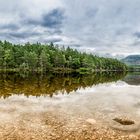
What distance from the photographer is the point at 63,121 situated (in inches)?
1002

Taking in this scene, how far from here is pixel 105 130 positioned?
22.8 meters

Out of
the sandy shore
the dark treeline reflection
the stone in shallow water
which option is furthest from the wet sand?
the dark treeline reflection

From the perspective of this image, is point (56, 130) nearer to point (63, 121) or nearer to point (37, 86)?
point (63, 121)

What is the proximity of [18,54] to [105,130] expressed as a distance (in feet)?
512

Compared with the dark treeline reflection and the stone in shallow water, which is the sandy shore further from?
the dark treeline reflection

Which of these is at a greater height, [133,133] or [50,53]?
[50,53]

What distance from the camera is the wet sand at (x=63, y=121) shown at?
2105 cm

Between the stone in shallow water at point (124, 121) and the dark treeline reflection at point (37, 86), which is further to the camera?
the dark treeline reflection at point (37, 86)

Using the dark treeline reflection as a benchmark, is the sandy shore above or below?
below

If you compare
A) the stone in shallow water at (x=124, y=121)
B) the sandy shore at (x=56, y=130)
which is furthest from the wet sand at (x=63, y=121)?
the stone in shallow water at (x=124, y=121)

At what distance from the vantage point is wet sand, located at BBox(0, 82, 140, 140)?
21.0 meters

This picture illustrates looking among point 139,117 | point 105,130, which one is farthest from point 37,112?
point 139,117

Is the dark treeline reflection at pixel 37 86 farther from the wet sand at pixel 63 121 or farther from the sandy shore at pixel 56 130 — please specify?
the sandy shore at pixel 56 130

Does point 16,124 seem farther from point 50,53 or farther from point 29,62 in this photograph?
point 50,53
